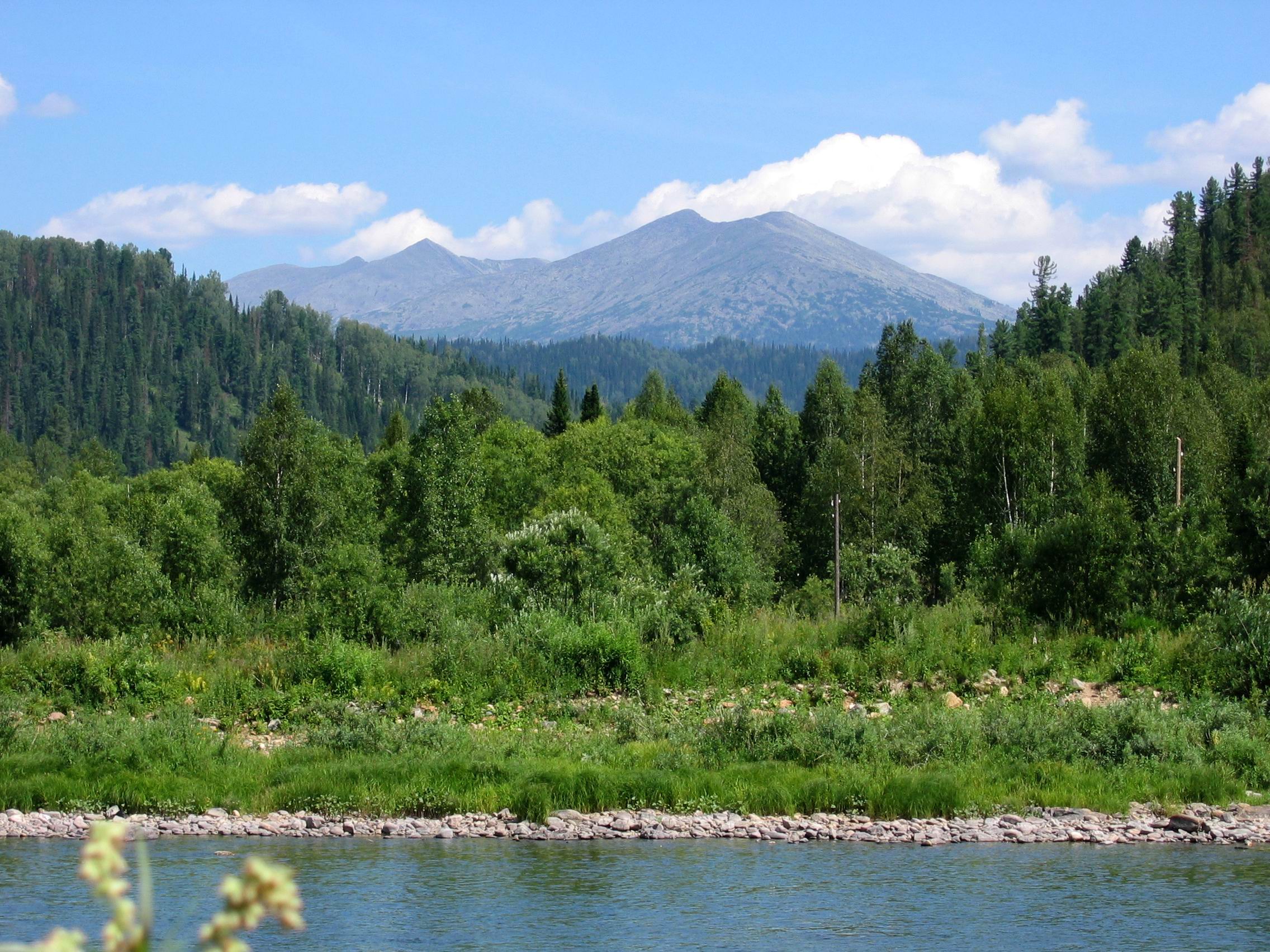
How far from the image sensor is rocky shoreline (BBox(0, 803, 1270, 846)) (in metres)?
21.1

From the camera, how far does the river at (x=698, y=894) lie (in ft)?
50.9

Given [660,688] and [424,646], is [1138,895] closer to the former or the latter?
[660,688]

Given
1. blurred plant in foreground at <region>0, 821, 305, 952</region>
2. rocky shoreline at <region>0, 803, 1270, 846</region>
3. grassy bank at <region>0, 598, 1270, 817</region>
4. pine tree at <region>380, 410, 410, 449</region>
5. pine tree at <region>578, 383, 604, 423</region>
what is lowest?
rocky shoreline at <region>0, 803, 1270, 846</region>

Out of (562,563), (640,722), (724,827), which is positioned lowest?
(724,827)

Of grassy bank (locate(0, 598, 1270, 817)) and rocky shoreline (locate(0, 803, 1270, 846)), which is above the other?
grassy bank (locate(0, 598, 1270, 817))

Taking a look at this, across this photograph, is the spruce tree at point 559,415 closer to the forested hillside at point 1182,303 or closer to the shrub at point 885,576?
the forested hillside at point 1182,303

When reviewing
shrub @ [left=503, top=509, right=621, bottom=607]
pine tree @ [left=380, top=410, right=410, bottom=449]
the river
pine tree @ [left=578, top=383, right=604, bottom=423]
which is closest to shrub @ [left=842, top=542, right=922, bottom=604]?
shrub @ [left=503, top=509, right=621, bottom=607]

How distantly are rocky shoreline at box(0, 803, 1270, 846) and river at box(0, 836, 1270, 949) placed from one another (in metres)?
0.44

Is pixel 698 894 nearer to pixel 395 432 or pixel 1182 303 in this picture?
pixel 395 432

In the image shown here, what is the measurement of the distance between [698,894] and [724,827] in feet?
14.2

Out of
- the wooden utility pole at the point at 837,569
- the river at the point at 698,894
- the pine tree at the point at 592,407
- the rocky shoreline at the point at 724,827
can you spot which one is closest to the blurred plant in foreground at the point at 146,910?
the river at the point at 698,894

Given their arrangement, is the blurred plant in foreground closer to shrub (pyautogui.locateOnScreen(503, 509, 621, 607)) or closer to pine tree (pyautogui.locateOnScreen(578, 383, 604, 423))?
shrub (pyautogui.locateOnScreen(503, 509, 621, 607))

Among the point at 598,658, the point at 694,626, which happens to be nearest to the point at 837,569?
the point at 694,626

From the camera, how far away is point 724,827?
21891 millimetres
